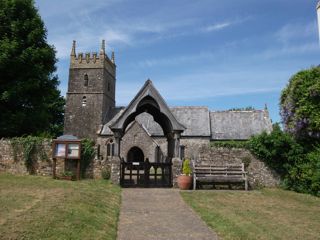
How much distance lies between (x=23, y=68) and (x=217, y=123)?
22.1m

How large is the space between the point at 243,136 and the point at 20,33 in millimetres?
23705

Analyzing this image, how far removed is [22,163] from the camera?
56.7ft

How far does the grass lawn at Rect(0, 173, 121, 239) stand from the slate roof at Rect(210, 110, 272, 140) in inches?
975

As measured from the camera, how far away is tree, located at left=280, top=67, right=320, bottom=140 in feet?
48.1

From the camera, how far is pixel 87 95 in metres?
40.3

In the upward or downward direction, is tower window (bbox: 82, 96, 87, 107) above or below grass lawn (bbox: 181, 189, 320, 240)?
above

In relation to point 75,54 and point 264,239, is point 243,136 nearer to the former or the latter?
point 75,54

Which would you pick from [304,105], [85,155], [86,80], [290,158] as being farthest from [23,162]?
[86,80]

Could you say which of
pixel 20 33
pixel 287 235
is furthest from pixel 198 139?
pixel 287 235

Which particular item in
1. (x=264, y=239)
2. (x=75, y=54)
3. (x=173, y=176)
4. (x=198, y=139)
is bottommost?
(x=264, y=239)

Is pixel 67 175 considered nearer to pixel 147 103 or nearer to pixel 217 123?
pixel 147 103

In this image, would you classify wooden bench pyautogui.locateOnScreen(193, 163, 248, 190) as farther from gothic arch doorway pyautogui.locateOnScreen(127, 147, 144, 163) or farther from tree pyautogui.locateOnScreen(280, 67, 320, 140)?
gothic arch doorway pyautogui.locateOnScreen(127, 147, 144, 163)

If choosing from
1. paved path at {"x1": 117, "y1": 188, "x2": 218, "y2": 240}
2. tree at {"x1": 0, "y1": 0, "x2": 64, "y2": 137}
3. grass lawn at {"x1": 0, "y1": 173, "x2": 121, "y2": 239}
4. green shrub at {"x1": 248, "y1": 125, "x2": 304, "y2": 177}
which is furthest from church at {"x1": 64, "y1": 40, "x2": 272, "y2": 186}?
grass lawn at {"x1": 0, "y1": 173, "x2": 121, "y2": 239}

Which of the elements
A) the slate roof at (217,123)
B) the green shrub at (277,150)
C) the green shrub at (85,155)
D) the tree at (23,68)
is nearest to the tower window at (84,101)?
the slate roof at (217,123)
